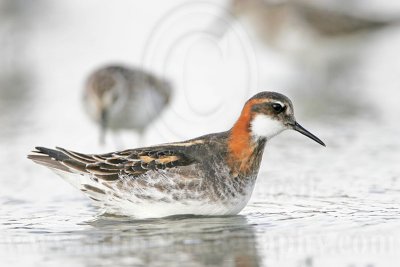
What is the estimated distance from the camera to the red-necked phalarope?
9.02 meters

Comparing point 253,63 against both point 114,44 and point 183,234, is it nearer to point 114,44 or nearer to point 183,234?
point 114,44

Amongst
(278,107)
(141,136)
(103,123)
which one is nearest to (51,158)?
(278,107)

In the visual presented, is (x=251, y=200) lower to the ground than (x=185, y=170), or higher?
lower

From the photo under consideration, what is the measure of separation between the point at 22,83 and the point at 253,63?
5130mm

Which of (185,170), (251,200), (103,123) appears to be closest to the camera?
(185,170)

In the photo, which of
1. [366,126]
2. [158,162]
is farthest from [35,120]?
[158,162]

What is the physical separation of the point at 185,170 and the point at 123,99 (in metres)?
5.36

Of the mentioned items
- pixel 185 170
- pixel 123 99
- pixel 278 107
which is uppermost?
pixel 123 99

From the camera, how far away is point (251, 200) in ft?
33.4

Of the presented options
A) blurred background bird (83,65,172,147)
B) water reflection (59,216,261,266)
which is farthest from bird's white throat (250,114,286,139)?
blurred background bird (83,65,172,147)

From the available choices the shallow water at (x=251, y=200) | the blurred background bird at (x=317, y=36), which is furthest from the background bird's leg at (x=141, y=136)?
the blurred background bird at (x=317, y=36)

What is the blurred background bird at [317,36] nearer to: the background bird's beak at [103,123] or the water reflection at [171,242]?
the background bird's beak at [103,123]

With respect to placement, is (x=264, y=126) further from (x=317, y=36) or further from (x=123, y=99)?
(x=317, y=36)

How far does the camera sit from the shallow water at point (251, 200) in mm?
7699
